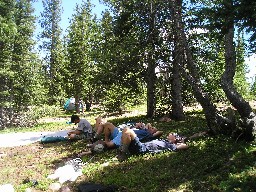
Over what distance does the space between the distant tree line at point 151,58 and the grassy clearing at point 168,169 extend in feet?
4.36

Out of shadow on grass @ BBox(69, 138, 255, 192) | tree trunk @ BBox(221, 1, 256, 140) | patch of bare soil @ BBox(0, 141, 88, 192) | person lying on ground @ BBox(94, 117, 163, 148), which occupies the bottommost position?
patch of bare soil @ BBox(0, 141, 88, 192)

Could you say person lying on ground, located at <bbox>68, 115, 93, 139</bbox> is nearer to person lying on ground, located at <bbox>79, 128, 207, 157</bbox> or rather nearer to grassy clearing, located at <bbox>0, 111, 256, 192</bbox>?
grassy clearing, located at <bbox>0, 111, 256, 192</bbox>

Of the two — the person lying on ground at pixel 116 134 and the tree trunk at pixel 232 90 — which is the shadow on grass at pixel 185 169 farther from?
the tree trunk at pixel 232 90

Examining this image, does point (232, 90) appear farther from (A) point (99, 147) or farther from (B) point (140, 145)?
(A) point (99, 147)

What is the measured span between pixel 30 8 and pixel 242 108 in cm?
2411

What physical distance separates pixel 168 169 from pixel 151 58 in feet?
38.4

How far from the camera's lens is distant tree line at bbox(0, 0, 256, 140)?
991cm

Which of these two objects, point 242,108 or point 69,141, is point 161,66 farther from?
point 242,108

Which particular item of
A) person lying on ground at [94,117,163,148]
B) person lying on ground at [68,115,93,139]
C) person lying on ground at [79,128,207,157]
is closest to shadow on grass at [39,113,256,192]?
person lying on ground at [79,128,207,157]

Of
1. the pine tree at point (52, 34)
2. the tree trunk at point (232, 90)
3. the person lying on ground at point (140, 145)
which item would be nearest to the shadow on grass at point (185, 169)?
the person lying on ground at point (140, 145)

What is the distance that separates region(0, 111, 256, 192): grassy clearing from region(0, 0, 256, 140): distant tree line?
1330 mm

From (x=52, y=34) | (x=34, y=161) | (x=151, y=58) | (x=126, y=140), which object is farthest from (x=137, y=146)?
(x=52, y=34)

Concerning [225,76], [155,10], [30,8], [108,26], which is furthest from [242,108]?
[30,8]

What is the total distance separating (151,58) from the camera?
1900cm
